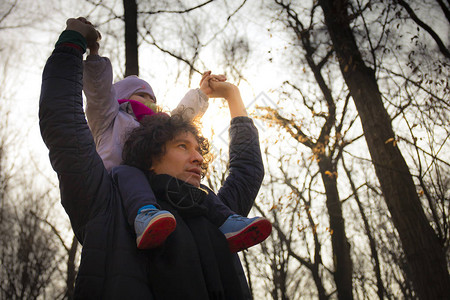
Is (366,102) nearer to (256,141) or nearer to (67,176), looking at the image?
(256,141)

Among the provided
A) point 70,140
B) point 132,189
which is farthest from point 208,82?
point 70,140

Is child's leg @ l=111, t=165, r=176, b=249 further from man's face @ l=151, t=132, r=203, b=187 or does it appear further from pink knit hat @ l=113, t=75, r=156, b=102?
pink knit hat @ l=113, t=75, r=156, b=102

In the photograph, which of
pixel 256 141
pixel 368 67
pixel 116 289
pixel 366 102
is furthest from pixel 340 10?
pixel 116 289

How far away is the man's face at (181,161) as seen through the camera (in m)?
1.71

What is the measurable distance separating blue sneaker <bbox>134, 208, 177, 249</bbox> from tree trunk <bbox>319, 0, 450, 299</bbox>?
3.32 m

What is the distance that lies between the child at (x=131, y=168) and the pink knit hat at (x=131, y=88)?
5.3 inches

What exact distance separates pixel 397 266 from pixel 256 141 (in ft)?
93.4

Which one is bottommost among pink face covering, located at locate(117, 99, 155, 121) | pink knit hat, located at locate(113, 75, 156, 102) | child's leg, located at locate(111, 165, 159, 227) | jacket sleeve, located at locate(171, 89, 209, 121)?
child's leg, located at locate(111, 165, 159, 227)

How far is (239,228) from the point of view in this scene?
59.6 inches

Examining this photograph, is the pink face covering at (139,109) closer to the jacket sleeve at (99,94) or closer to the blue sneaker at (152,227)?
the jacket sleeve at (99,94)

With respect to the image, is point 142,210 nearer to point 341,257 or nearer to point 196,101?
→ point 196,101

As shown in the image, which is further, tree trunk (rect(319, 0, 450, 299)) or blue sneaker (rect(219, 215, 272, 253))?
tree trunk (rect(319, 0, 450, 299))

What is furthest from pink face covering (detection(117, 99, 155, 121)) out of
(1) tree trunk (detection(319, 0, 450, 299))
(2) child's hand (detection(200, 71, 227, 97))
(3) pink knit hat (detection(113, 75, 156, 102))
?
(1) tree trunk (detection(319, 0, 450, 299))

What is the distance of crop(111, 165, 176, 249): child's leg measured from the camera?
1.24 m
